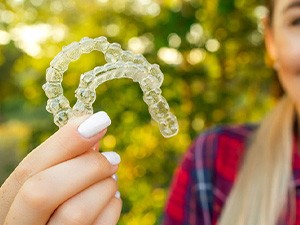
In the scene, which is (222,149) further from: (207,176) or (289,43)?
(289,43)

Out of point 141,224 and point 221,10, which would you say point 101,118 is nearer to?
point 221,10

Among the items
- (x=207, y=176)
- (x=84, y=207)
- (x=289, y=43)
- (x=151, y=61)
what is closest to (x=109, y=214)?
(x=84, y=207)

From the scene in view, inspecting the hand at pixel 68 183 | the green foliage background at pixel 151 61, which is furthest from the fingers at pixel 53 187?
the green foliage background at pixel 151 61

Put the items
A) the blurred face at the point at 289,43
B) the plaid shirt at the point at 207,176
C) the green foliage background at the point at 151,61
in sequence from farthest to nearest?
the green foliage background at the point at 151,61
the plaid shirt at the point at 207,176
the blurred face at the point at 289,43

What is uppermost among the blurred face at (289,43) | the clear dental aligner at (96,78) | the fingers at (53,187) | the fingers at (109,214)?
the blurred face at (289,43)

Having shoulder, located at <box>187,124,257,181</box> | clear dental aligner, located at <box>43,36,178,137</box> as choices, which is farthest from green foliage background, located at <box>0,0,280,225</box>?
clear dental aligner, located at <box>43,36,178,137</box>

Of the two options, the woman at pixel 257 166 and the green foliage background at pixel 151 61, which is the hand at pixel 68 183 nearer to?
the woman at pixel 257 166
